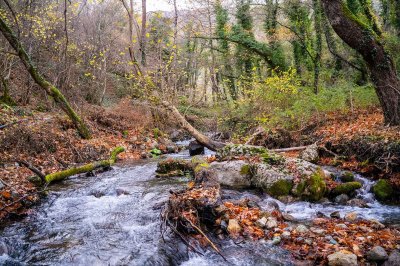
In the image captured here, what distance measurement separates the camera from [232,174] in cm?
815

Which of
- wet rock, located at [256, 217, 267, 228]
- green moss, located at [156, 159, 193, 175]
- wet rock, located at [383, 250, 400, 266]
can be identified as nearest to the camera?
wet rock, located at [383, 250, 400, 266]

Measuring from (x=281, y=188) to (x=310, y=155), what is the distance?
3.30 metres

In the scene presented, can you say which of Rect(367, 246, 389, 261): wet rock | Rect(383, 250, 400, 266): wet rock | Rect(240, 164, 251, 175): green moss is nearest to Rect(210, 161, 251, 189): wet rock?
Rect(240, 164, 251, 175): green moss

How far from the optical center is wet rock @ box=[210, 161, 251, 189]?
7.99 metres

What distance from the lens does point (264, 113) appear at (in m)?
14.6

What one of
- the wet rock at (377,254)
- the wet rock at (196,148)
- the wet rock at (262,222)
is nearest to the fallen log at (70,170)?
the wet rock at (196,148)

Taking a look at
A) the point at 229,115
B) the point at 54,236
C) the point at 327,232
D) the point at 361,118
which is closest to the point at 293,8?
the point at 229,115

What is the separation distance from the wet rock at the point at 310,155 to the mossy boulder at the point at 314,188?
2658mm

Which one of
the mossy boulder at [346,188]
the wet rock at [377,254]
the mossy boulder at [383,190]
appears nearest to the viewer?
the wet rock at [377,254]

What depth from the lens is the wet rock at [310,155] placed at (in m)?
9.98

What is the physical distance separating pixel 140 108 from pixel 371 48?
42.0 ft

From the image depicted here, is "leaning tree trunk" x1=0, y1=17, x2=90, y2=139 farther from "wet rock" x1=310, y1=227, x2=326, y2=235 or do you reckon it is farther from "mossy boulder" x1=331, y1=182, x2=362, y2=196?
"wet rock" x1=310, y1=227, x2=326, y2=235

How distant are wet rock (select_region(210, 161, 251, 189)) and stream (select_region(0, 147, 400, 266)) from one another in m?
0.44

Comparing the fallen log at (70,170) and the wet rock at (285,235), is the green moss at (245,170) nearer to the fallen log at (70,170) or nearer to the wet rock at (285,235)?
the wet rock at (285,235)
